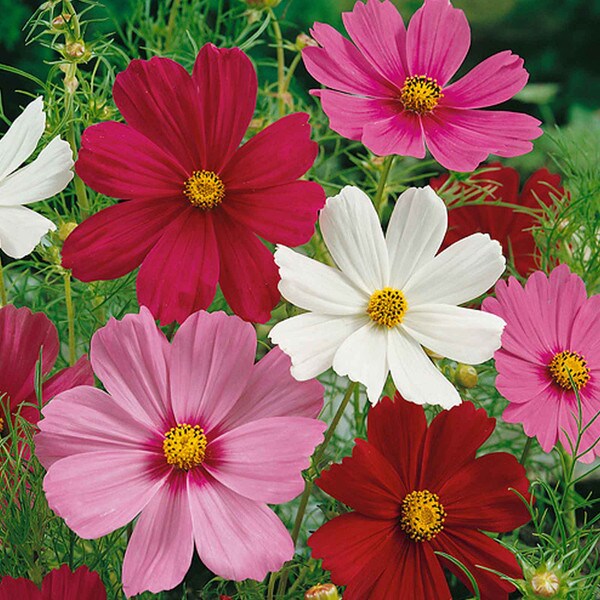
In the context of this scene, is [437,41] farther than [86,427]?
Yes

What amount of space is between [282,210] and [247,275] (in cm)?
3

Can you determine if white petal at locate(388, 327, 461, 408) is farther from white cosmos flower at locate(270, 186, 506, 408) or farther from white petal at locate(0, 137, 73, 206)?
white petal at locate(0, 137, 73, 206)

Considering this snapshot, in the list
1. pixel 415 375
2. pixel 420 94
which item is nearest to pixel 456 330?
pixel 415 375

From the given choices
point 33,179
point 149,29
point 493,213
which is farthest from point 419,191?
point 149,29

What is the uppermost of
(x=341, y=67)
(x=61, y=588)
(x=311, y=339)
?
(x=341, y=67)

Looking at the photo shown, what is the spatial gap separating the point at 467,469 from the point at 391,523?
0.04m

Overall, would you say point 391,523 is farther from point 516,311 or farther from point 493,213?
point 493,213

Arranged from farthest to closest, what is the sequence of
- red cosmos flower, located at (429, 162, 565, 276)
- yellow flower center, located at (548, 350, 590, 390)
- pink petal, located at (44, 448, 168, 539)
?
red cosmos flower, located at (429, 162, 565, 276) → yellow flower center, located at (548, 350, 590, 390) → pink petal, located at (44, 448, 168, 539)

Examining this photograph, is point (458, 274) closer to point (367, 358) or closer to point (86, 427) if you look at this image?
Result: point (367, 358)

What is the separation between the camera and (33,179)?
0.41m

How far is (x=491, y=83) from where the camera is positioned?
47 cm

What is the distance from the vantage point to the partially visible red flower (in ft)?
1.28

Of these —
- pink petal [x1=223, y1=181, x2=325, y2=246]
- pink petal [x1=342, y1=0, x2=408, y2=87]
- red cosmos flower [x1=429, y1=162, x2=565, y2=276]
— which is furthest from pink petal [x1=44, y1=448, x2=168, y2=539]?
red cosmos flower [x1=429, y1=162, x2=565, y2=276]

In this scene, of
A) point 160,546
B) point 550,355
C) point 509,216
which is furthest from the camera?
point 509,216
